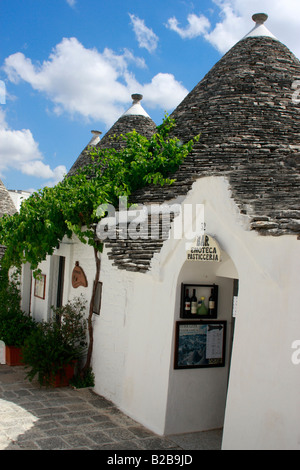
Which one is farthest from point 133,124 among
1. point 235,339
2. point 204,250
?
point 235,339

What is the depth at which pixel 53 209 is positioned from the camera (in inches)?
342

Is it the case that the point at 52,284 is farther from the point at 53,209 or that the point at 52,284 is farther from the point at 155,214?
the point at 155,214

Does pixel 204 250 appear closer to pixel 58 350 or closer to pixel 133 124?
pixel 58 350

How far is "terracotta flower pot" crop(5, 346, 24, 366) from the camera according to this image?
9.80 metres

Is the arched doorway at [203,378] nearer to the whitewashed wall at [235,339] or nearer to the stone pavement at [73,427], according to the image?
the whitewashed wall at [235,339]

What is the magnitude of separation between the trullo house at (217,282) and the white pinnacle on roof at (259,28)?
91cm

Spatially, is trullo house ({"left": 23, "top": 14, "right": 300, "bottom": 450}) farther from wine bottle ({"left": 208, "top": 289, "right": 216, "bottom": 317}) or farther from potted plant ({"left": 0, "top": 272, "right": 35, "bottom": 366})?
potted plant ({"left": 0, "top": 272, "right": 35, "bottom": 366})

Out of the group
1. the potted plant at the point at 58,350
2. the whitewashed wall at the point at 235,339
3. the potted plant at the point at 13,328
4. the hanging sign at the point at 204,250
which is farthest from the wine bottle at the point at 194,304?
the potted plant at the point at 13,328

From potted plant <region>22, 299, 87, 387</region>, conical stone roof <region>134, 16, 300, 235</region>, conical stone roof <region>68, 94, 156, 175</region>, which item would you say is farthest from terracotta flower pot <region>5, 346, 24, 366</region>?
conical stone roof <region>68, 94, 156, 175</region>

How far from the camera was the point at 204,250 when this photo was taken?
5672 mm

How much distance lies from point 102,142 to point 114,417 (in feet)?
28.5

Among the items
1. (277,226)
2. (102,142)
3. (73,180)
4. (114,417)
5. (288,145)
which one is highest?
(102,142)

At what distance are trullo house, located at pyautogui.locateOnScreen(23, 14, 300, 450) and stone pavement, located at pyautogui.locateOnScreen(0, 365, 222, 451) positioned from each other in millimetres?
216

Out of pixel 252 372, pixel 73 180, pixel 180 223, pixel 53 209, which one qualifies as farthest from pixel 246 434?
pixel 73 180
